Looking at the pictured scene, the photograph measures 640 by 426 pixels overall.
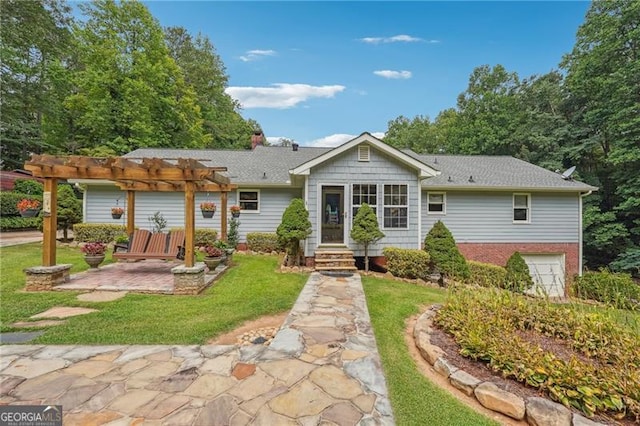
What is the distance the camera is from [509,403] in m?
2.43

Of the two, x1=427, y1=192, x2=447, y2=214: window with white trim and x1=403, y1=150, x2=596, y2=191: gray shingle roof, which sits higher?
x1=403, y1=150, x2=596, y2=191: gray shingle roof

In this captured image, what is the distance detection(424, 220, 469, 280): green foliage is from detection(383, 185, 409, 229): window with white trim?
3.41 feet

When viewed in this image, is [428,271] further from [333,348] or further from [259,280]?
[333,348]

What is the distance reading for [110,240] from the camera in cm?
1088

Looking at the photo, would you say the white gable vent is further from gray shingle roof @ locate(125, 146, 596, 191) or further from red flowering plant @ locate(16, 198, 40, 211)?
red flowering plant @ locate(16, 198, 40, 211)

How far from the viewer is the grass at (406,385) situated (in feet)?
7.52

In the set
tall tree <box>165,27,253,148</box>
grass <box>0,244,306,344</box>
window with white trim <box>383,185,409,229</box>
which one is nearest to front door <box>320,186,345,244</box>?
window with white trim <box>383,185,409,229</box>

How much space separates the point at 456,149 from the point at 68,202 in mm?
24423

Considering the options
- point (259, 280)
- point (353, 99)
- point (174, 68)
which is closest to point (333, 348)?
point (259, 280)

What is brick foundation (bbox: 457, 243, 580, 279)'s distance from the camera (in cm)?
1115

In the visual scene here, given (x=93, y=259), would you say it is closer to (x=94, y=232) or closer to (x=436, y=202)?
(x=94, y=232)

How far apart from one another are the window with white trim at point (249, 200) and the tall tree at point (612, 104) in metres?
16.4

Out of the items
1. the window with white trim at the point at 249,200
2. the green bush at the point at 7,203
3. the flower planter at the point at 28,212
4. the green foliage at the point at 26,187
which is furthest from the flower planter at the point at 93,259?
the green foliage at the point at 26,187

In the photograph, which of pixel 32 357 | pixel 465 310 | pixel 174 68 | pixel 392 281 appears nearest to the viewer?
pixel 32 357
